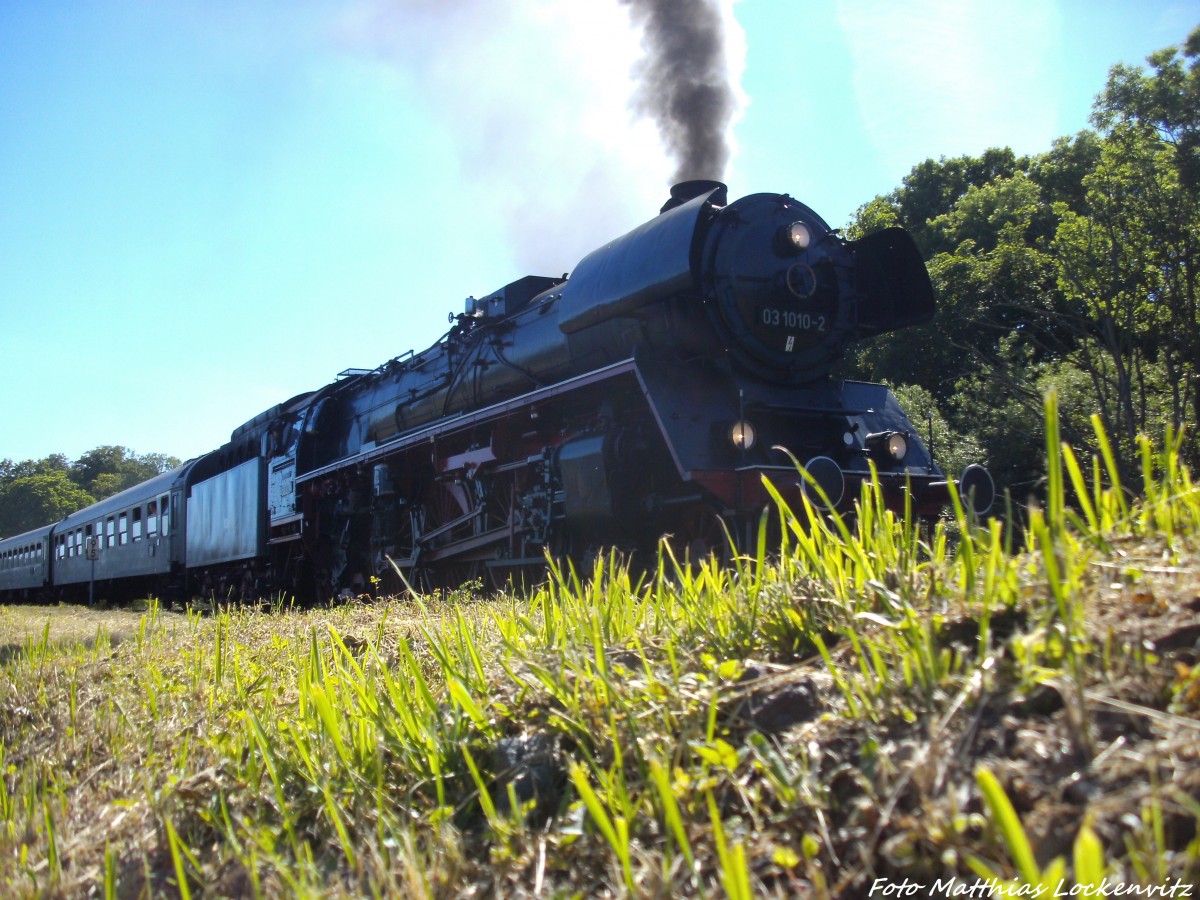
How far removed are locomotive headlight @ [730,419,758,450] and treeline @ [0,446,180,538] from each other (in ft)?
285

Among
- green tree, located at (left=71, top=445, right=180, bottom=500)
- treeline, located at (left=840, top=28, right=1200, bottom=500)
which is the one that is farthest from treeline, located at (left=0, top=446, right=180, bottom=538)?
treeline, located at (left=840, top=28, right=1200, bottom=500)

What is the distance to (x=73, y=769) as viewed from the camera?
10.6 feet

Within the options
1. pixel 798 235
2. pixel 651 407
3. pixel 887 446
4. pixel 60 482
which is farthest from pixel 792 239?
pixel 60 482

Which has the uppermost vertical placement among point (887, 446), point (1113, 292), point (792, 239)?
point (1113, 292)

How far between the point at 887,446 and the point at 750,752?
20.9 feet

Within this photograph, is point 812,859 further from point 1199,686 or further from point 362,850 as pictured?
point 362,850

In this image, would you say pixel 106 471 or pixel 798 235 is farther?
pixel 106 471

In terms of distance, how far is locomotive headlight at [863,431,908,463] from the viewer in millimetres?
7742

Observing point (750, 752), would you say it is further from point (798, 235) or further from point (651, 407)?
point (798, 235)

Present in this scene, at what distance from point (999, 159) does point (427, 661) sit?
105ft

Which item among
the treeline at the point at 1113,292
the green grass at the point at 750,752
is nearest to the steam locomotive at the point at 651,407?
the green grass at the point at 750,752

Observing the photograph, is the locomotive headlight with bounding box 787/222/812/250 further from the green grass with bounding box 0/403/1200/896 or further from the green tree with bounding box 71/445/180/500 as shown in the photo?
the green tree with bounding box 71/445/180/500

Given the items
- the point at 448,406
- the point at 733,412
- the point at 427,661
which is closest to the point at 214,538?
the point at 448,406

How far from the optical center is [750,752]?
183 cm
